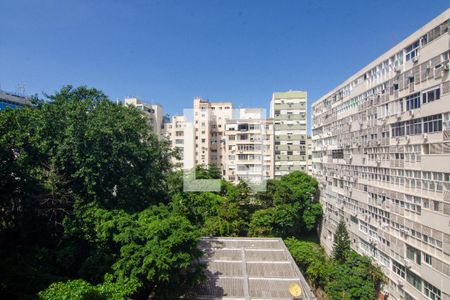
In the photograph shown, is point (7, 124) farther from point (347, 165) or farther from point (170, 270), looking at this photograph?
point (347, 165)

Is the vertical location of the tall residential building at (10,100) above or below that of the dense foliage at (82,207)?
above

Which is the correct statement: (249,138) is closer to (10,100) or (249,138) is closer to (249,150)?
(249,150)

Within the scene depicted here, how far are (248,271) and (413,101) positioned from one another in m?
9.84

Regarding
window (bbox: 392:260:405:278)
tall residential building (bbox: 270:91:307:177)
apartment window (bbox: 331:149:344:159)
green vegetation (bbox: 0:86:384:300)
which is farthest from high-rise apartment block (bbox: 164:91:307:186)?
window (bbox: 392:260:405:278)

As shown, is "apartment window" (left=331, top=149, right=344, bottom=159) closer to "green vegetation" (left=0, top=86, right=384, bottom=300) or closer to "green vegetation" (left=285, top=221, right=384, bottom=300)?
"green vegetation" (left=285, top=221, right=384, bottom=300)

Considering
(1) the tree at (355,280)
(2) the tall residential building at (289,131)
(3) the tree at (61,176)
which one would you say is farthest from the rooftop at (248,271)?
(2) the tall residential building at (289,131)

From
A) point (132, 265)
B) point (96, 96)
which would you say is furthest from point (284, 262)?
point (96, 96)

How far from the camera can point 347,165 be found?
16906mm

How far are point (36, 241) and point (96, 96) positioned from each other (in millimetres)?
7018

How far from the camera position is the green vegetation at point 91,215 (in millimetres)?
8383

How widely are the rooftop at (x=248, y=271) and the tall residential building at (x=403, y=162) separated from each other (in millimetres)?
4548

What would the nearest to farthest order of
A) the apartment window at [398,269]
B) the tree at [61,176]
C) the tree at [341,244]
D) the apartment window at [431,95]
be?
the apartment window at [431,95], the tree at [61,176], the apartment window at [398,269], the tree at [341,244]

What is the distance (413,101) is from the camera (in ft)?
35.1

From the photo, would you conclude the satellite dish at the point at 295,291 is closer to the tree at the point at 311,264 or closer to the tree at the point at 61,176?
the tree at the point at 311,264
